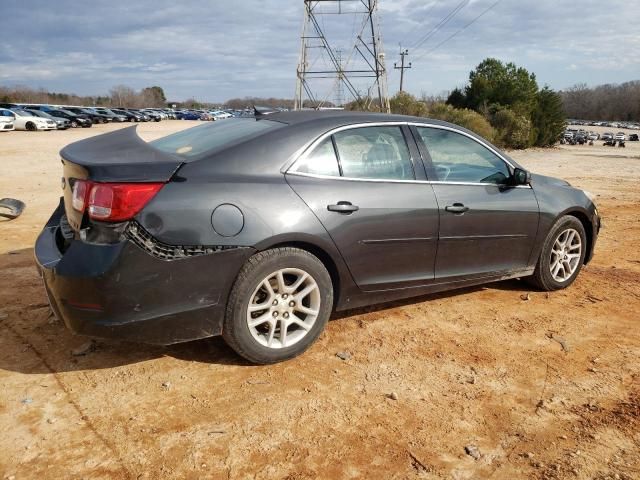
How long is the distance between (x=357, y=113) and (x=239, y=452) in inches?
100

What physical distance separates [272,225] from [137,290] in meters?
0.84

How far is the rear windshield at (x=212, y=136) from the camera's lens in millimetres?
3390

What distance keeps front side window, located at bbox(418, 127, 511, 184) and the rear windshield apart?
1260 mm

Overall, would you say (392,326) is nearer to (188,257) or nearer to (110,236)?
(188,257)

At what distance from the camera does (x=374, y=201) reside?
3609 millimetres

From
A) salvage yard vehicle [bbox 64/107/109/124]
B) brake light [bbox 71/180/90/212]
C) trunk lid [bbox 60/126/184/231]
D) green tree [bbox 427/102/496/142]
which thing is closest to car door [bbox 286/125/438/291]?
trunk lid [bbox 60/126/184/231]

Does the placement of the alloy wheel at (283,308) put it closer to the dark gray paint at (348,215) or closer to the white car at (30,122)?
the dark gray paint at (348,215)

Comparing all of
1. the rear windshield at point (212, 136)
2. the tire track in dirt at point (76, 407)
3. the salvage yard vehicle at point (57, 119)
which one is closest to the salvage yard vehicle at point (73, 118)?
the salvage yard vehicle at point (57, 119)

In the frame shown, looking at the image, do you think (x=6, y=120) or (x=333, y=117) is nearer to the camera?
(x=333, y=117)

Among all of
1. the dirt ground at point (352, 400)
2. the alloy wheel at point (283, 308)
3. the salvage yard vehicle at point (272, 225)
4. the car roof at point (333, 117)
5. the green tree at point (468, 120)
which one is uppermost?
the green tree at point (468, 120)

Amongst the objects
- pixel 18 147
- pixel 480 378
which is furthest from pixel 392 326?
pixel 18 147

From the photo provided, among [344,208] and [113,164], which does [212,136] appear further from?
[344,208]

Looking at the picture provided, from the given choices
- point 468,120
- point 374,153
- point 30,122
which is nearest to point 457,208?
point 374,153

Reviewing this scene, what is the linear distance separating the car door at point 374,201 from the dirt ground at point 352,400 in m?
0.53
